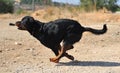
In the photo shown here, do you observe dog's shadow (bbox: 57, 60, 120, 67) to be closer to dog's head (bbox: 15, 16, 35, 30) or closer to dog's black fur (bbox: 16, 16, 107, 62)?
dog's black fur (bbox: 16, 16, 107, 62)

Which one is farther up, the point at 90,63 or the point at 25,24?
the point at 25,24

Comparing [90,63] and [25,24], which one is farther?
[90,63]

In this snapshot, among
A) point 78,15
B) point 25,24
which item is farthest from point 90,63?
point 78,15

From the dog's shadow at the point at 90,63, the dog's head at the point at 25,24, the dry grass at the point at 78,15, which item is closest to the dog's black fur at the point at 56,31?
the dog's head at the point at 25,24

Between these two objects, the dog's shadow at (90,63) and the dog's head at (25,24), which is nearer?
the dog's head at (25,24)

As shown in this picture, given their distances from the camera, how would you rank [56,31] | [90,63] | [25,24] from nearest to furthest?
[25,24] < [56,31] < [90,63]

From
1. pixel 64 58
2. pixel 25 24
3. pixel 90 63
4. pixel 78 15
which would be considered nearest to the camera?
pixel 25 24

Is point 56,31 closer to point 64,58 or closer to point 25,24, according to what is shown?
point 25,24

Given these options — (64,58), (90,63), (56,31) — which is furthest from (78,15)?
(56,31)

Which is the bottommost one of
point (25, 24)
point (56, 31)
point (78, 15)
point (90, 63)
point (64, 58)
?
point (78, 15)

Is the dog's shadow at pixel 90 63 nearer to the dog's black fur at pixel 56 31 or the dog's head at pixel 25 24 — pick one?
the dog's black fur at pixel 56 31

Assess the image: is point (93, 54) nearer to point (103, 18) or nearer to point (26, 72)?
point (26, 72)

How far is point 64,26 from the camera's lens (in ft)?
33.9

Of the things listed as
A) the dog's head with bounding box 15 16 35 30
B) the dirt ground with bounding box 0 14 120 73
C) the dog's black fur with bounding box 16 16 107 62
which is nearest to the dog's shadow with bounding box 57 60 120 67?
the dirt ground with bounding box 0 14 120 73
